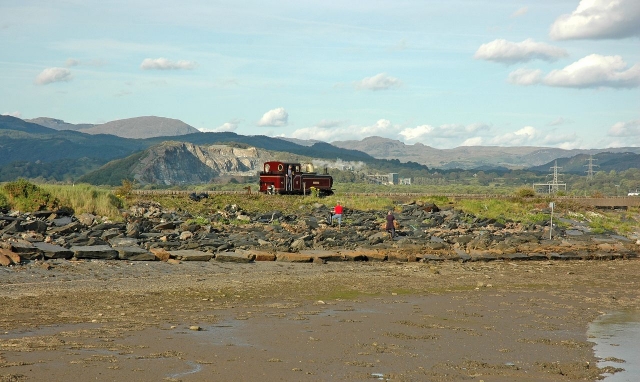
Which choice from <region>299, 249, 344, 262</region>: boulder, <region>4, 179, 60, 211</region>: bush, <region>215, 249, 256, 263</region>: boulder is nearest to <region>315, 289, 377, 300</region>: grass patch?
<region>215, 249, 256, 263</region>: boulder

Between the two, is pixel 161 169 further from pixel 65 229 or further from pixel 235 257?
pixel 235 257

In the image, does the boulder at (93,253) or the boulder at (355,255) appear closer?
the boulder at (93,253)

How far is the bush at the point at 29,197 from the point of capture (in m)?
31.5

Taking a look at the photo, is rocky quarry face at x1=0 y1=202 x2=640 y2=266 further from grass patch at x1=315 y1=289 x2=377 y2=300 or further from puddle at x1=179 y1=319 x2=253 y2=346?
puddle at x1=179 y1=319 x2=253 y2=346

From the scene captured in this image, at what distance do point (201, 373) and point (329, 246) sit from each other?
16.8m

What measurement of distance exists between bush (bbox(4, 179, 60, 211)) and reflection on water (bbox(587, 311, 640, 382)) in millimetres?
23904

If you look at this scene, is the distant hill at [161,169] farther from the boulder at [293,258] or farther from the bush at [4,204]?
the boulder at [293,258]

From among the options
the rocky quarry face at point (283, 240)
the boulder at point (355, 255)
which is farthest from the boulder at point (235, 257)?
the boulder at point (355, 255)

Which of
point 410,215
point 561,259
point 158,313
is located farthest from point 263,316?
point 410,215

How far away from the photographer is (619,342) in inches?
476

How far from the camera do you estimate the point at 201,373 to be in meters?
8.99

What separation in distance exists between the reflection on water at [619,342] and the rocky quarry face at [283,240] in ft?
31.5

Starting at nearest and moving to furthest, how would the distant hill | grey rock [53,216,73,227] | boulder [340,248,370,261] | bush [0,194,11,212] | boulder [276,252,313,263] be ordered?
boulder [276,252,313,263], boulder [340,248,370,261], grey rock [53,216,73,227], bush [0,194,11,212], the distant hill

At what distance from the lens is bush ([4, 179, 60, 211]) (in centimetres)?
3145
